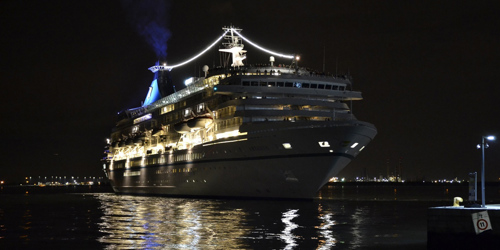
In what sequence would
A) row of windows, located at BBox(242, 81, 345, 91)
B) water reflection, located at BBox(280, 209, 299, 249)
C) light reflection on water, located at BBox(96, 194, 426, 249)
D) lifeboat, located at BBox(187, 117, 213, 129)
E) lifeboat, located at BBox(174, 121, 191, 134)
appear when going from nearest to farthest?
1. light reflection on water, located at BBox(96, 194, 426, 249)
2. water reflection, located at BBox(280, 209, 299, 249)
3. row of windows, located at BBox(242, 81, 345, 91)
4. lifeboat, located at BBox(187, 117, 213, 129)
5. lifeboat, located at BBox(174, 121, 191, 134)

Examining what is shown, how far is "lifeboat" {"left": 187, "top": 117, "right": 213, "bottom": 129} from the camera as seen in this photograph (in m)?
54.4

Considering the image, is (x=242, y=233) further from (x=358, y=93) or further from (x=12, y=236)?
(x=358, y=93)

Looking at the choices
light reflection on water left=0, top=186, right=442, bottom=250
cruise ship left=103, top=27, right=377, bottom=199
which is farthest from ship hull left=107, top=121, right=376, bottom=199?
light reflection on water left=0, top=186, right=442, bottom=250

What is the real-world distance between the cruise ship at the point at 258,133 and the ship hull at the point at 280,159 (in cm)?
8

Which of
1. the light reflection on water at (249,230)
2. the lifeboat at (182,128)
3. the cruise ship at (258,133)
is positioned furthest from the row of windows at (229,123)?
the light reflection on water at (249,230)

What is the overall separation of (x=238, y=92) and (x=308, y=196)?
10482 millimetres

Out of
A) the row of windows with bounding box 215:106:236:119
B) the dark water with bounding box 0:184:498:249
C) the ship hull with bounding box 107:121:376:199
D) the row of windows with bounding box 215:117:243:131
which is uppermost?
the row of windows with bounding box 215:106:236:119

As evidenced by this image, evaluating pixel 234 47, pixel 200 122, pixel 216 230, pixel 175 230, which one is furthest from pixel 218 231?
pixel 234 47

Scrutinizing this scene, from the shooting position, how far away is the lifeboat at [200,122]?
5441 cm

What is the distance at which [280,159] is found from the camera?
153ft

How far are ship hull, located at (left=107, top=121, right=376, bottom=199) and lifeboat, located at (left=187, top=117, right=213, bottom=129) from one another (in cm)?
188

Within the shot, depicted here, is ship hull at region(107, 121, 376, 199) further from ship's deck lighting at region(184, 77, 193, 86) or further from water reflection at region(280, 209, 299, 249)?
ship's deck lighting at region(184, 77, 193, 86)

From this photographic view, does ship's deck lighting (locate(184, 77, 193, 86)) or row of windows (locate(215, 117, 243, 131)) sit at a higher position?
ship's deck lighting (locate(184, 77, 193, 86))

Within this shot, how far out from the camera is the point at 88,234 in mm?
27031
